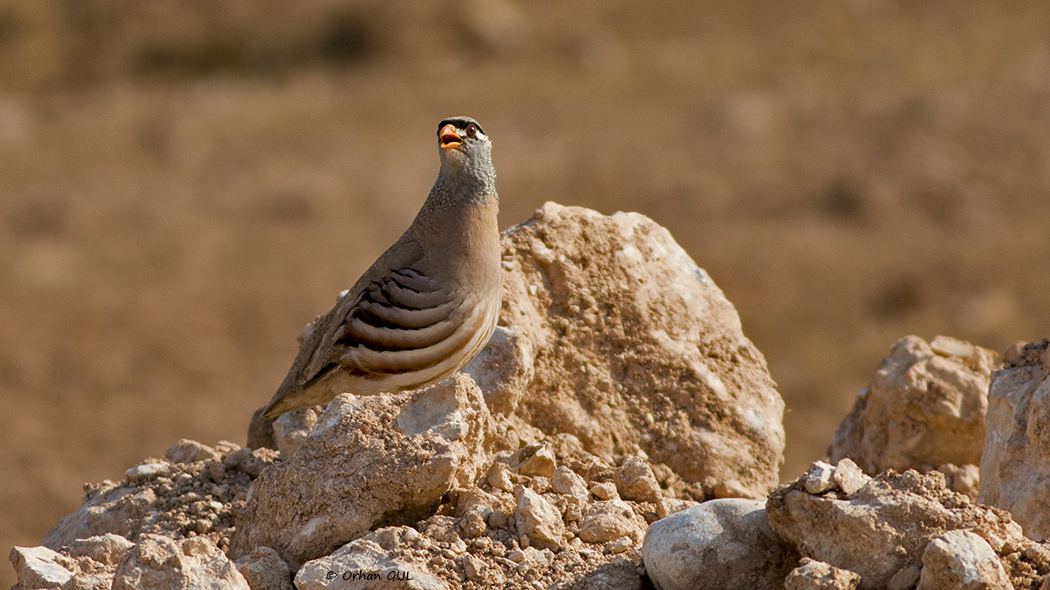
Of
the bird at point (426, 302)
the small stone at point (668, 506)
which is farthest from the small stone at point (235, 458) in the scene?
the small stone at point (668, 506)

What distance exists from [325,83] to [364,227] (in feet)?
29.1

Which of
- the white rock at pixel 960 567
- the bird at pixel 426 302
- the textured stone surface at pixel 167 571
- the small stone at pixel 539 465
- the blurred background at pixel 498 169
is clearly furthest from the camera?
the blurred background at pixel 498 169

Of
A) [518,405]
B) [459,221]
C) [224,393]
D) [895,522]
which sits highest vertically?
[224,393]

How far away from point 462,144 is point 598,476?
7.59ft

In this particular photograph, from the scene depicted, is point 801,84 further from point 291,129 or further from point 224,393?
point 224,393

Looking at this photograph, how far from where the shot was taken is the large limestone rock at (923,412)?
811 cm

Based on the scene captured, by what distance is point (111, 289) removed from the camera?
27797mm

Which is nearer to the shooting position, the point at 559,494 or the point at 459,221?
the point at 559,494

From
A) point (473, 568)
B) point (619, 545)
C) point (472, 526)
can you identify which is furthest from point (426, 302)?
point (473, 568)

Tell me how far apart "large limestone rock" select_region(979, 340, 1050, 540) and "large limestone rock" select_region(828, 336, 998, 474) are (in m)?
1.67

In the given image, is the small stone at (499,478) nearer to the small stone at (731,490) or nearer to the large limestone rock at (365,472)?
→ the large limestone rock at (365,472)

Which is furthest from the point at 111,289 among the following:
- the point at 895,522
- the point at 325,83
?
the point at 895,522

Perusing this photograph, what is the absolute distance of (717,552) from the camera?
199 inches

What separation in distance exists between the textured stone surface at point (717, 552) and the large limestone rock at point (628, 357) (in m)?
1.90
